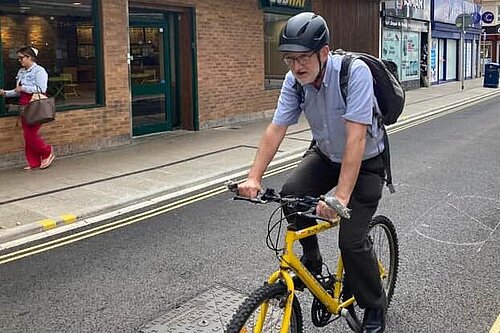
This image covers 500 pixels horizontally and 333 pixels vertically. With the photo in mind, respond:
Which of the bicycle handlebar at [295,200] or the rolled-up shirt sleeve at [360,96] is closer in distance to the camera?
the bicycle handlebar at [295,200]

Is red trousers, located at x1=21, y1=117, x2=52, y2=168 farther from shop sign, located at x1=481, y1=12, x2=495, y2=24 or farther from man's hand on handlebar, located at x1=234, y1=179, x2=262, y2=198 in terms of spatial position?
shop sign, located at x1=481, y1=12, x2=495, y2=24

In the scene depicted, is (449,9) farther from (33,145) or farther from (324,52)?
(324,52)

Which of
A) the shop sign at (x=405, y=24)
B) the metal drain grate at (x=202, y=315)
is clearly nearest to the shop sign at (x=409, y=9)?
the shop sign at (x=405, y=24)

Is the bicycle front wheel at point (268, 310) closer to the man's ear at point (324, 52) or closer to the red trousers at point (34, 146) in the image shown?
the man's ear at point (324, 52)

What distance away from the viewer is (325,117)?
3248mm

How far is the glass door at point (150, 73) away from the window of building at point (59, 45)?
4.14 ft

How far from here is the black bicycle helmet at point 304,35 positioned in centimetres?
293

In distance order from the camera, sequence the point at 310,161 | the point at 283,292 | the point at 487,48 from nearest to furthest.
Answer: the point at 283,292 < the point at 310,161 < the point at 487,48

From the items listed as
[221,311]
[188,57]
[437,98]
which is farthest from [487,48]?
[221,311]

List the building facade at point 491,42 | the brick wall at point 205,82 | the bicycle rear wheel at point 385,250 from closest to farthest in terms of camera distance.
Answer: the bicycle rear wheel at point 385,250 → the brick wall at point 205,82 → the building facade at point 491,42

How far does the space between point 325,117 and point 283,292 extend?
950 mm

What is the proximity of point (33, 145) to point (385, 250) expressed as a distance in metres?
6.68

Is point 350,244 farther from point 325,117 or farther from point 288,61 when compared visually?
point 288,61

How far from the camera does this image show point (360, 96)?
10.0ft
